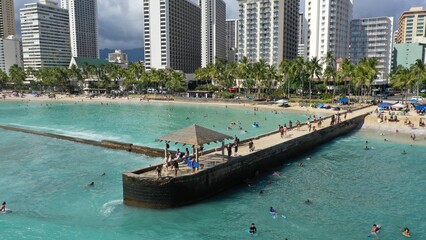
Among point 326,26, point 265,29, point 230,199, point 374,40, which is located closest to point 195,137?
point 230,199

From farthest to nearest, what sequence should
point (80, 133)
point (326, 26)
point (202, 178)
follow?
point (326, 26) < point (80, 133) < point (202, 178)

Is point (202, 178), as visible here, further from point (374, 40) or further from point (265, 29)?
point (374, 40)

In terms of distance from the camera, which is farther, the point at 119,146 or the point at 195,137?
the point at 119,146

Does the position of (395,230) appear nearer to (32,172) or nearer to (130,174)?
(130,174)

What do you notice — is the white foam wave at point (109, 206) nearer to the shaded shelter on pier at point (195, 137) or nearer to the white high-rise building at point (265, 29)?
the shaded shelter on pier at point (195, 137)

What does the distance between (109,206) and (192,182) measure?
681cm

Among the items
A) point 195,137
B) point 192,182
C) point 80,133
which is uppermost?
point 195,137

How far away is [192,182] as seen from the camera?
26.9 metres

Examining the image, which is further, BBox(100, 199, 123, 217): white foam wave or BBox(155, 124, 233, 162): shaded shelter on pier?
BBox(155, 124, 233, 162): shaded shelter on pier

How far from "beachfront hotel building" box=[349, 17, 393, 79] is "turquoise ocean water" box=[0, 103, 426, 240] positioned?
469ft

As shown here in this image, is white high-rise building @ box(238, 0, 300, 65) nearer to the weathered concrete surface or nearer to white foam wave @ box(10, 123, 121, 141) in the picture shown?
white foam wave @ box(10, 123, 121, 141)

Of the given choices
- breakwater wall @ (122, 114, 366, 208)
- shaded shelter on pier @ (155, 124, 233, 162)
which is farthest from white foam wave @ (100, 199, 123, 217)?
shaded shelter on pier @ (155, 124, 233, 162)

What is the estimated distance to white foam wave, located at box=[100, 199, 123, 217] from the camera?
25.6 meters

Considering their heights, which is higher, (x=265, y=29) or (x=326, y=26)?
(x=326, y=26)
